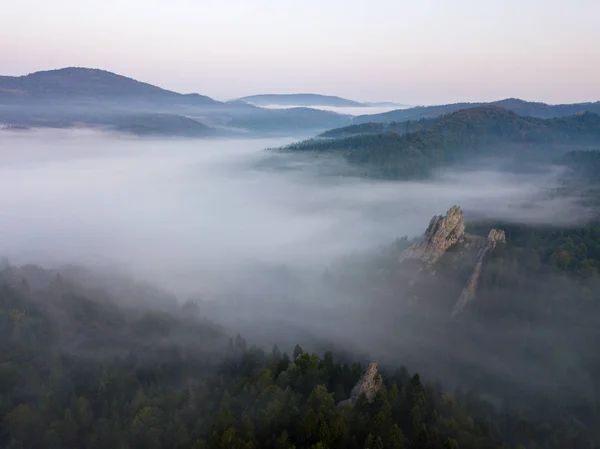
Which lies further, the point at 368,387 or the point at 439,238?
the point at 439,238

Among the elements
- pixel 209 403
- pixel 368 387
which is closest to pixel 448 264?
pixel 368 387

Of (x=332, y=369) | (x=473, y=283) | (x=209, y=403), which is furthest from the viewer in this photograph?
(x=473, y=283)

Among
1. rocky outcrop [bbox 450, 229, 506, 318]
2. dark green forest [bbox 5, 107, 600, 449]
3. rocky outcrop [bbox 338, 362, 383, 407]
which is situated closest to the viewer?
dark green forest [bbox 5, 107, 600, 449]

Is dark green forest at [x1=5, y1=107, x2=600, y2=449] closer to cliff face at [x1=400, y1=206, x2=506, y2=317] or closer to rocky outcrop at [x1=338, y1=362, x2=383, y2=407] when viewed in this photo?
cliff face at [x1=400, y1=206, x2=506, y2=317]

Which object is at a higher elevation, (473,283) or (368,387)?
(473,283)

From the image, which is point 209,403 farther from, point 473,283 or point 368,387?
point 473,283

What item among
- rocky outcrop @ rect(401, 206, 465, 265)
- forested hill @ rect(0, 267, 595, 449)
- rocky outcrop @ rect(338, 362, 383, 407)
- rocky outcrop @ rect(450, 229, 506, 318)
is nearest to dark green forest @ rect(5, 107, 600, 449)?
forested hill @ rect(0, 267, 595, 449)

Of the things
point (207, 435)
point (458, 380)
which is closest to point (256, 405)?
point (207, 435)
